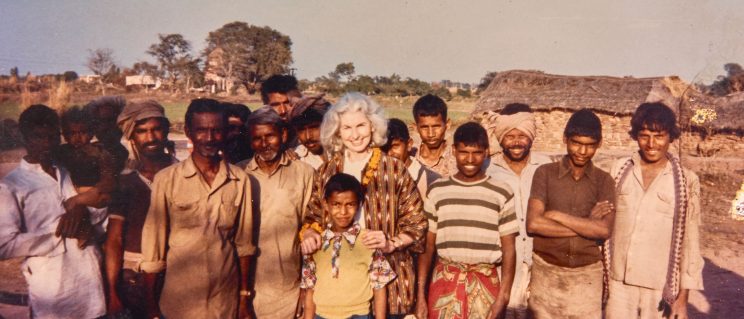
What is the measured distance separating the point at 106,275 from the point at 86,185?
60cm

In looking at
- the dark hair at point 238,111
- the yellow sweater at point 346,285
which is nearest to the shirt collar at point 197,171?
the yellow sweater at point 346,285

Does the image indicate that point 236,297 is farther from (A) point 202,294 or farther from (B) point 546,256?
(B) point 546,256

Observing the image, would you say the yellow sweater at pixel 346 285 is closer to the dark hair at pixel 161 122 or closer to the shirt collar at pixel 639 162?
the dark hair at pixel 161 122

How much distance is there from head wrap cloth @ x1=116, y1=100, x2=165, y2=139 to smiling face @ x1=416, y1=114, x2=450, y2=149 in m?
1.95

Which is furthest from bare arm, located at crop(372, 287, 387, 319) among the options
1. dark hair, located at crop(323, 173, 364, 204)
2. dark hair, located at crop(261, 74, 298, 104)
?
dark hair, located at crop(261, 74, 298, 104)

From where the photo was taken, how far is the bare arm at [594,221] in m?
2.78

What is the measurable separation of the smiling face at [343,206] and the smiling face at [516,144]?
118cm

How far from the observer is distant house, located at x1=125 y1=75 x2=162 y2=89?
21797mm

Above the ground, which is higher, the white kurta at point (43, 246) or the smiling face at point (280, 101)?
the smiling face at point (280, 101)

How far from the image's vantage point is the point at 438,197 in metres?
2.90

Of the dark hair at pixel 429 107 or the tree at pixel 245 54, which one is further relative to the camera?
the tree at pixel 245 54

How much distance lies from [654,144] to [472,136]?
1.17 metres

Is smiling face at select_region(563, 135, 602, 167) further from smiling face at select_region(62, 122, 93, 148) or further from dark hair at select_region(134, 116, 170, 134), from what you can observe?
smiling face at select_region(62, 122, 93, 148)

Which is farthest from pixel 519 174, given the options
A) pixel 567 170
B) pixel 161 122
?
pixel 161 122
